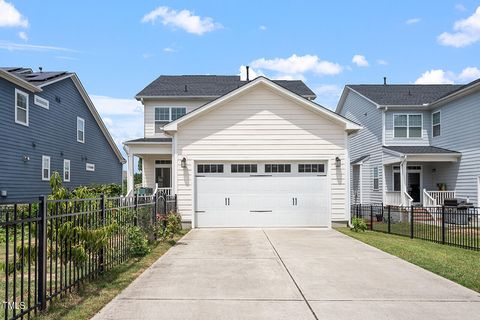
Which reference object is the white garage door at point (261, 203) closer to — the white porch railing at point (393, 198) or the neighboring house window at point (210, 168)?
the neighboring house window at point (210, 168)

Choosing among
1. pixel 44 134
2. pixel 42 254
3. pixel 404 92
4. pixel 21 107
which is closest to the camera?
pixel 42 254

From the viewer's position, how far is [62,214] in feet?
20.1

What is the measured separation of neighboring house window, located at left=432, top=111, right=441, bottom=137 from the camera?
80.7 feet

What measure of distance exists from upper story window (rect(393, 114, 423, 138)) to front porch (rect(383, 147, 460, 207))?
1.24m

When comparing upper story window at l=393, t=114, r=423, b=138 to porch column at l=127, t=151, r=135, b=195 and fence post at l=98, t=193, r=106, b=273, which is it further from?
fence post at l=98, t=193, r=106, b=273

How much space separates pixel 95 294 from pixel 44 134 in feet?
56.5

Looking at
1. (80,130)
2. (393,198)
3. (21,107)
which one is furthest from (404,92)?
(21,107)

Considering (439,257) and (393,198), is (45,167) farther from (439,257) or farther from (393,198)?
(439,257)

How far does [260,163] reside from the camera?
1709 cm

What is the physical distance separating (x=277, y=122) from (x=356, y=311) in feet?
39.0

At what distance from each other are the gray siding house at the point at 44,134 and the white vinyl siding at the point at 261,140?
749 cm

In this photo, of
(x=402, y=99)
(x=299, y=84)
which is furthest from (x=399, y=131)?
(x=299, y=84)

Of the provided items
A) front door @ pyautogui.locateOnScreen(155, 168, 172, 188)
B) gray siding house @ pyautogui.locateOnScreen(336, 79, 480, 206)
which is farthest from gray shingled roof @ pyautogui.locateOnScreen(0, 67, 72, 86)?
gray siding house @ pyautogui.locateOnScreen(336, 79, 480, 206)

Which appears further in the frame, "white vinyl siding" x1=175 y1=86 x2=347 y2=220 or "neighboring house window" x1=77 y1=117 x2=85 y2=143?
"neighboring house window" x1=77 y1=117 x2=85 y2=143
